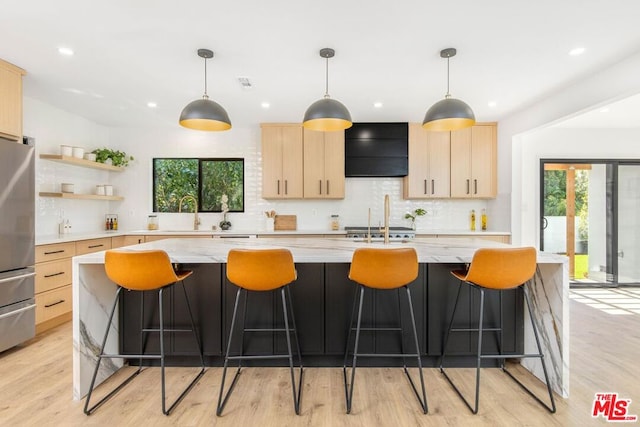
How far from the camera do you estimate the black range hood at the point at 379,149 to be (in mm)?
4770

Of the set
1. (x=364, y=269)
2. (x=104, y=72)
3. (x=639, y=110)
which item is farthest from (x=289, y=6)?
(x=639, y=110)

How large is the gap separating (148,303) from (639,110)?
231 inches

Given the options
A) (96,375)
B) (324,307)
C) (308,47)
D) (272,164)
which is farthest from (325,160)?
(96,375)

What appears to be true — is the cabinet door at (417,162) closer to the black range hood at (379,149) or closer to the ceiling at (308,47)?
the black range hood at (379,149)

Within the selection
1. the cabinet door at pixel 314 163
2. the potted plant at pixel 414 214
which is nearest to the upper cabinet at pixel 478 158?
the potted plant at pixel 414 214

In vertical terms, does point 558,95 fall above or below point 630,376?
above

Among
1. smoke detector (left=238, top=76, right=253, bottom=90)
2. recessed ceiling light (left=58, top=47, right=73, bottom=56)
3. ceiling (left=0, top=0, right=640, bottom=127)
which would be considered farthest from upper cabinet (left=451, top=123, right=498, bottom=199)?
recessed ceiling light (left=58, top=47, right=73, bottom=56)

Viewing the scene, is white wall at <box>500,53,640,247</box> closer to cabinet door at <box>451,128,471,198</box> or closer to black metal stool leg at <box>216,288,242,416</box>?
cabinet door at <box>451,128,471,198</box>

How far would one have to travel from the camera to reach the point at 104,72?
3.10 meters

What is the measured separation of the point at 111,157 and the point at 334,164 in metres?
3.28

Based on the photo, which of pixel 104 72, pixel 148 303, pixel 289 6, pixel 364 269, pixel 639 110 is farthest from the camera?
pixel 639 110

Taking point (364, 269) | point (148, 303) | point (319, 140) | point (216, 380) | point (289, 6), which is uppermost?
point (289, 6)

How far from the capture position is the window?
202 inches

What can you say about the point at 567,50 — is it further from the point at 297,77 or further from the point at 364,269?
the point at 364,269
